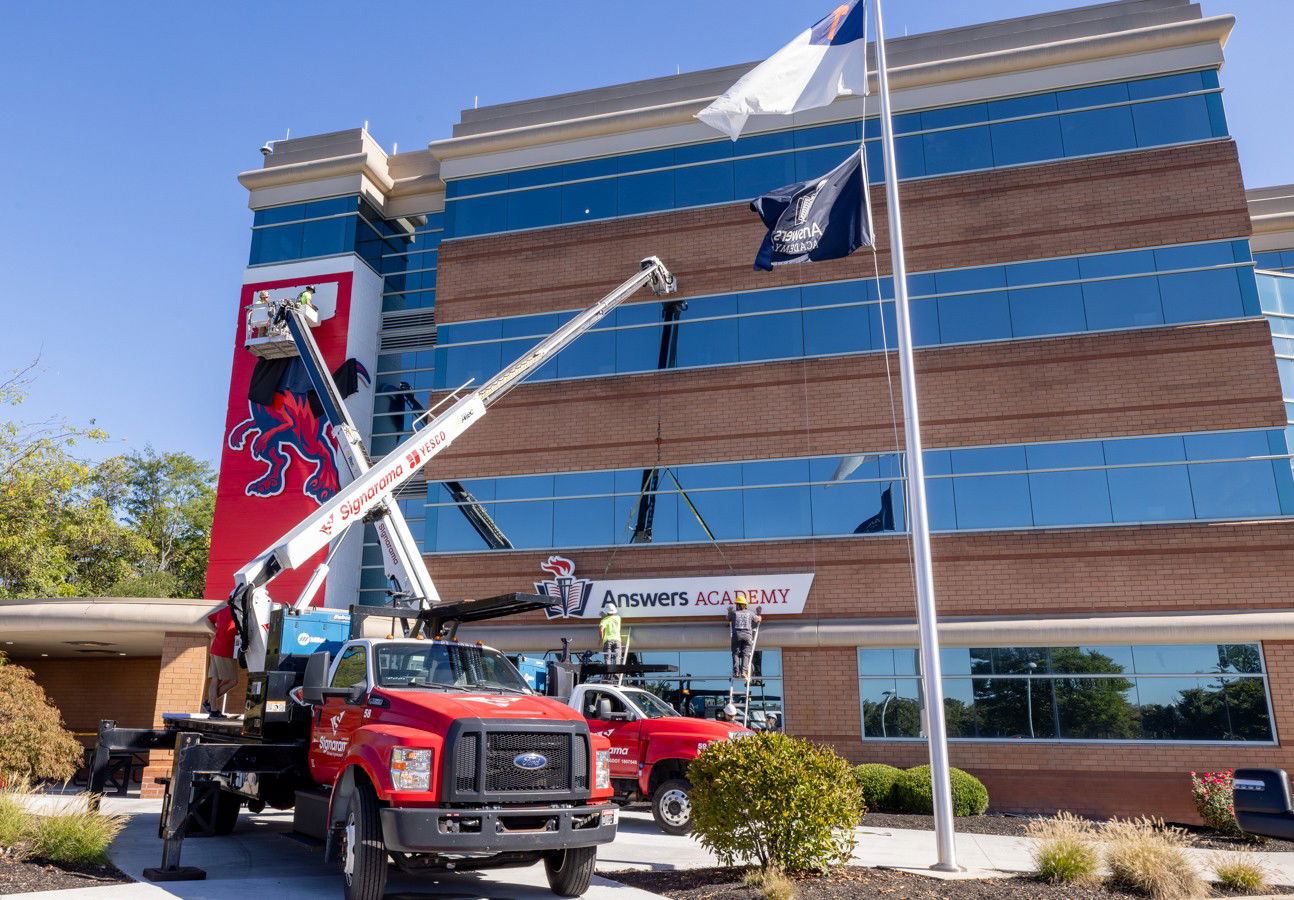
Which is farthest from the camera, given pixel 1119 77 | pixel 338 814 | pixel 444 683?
pixel 1119 77

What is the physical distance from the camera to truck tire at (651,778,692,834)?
42.0ft

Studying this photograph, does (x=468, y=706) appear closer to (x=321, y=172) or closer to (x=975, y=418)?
(x=975, y=418)

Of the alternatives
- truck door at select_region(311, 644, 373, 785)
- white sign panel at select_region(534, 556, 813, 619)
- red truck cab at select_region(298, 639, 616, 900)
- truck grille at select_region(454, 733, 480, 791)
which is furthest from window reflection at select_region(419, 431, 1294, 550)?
truck grille at select_region(454, 733, 480, 791)

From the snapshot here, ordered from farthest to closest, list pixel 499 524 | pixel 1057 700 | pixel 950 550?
1. pixel 499 524
2. pixel 950 550
3. pixel 1057 700

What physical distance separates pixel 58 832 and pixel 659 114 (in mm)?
19160

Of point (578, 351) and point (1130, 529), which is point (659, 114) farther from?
point (1130, 529)

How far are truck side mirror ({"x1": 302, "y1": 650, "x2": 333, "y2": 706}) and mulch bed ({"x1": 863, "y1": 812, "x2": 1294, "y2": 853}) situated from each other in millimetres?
8633

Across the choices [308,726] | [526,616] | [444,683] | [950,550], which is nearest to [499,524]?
[526,616]

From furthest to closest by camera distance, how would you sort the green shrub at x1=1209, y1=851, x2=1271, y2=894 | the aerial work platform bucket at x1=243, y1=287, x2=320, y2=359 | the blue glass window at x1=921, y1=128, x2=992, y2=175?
1. the aerial work platform bucket at x1=243, y1=287, x2=320, y2=359
2. the blue glass window at x1=921, y1=128, x2=992, y2=175
3. the green shrub at x1=1209, y1=851, x2=1271, y2=894

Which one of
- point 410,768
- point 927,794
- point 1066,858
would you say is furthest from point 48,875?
point 927,794

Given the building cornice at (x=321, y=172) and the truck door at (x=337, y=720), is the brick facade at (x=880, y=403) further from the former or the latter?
the truck door at (x=337, y=720)

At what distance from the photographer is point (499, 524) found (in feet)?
72.5

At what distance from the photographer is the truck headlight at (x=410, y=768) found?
24.8ft

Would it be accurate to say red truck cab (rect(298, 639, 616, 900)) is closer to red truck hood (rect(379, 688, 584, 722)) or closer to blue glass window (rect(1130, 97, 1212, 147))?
red truck hood (rect(379, 688, 584, 722))
